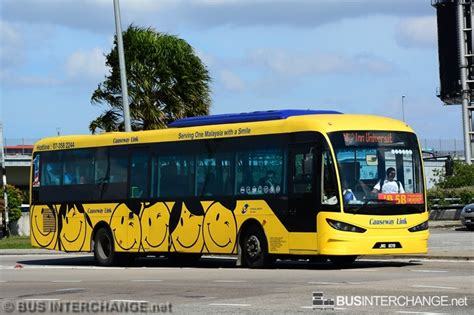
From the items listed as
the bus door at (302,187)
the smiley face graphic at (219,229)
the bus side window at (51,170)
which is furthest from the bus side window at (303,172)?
the bus side window at (51,170)

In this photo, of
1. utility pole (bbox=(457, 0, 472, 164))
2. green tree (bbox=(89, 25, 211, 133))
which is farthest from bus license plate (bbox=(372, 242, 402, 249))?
utility pole (bbox=(457, 0, 472, 164))

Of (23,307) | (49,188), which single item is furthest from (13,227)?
(23,307)

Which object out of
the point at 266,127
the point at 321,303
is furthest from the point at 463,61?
the point at 321,303

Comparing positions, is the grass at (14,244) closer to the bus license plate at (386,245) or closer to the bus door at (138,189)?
the bus door at (138,189)

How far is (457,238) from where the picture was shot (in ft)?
115

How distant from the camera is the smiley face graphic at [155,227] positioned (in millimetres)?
26858

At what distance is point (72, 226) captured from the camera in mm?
29156

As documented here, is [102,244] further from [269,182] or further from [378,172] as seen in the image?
[378,172]

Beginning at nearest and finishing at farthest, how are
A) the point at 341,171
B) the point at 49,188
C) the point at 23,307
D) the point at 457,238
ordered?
the point at 23,307
the point at 341,171
the point at 49,188
the point at 457,238

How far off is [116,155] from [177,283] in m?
8.99

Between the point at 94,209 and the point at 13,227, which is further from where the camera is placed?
the point at 13,227

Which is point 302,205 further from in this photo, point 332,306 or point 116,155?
point 332,306

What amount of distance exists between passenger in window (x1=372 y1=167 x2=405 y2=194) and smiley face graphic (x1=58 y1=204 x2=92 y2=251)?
8404 millimetres

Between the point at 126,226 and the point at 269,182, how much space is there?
502cm
